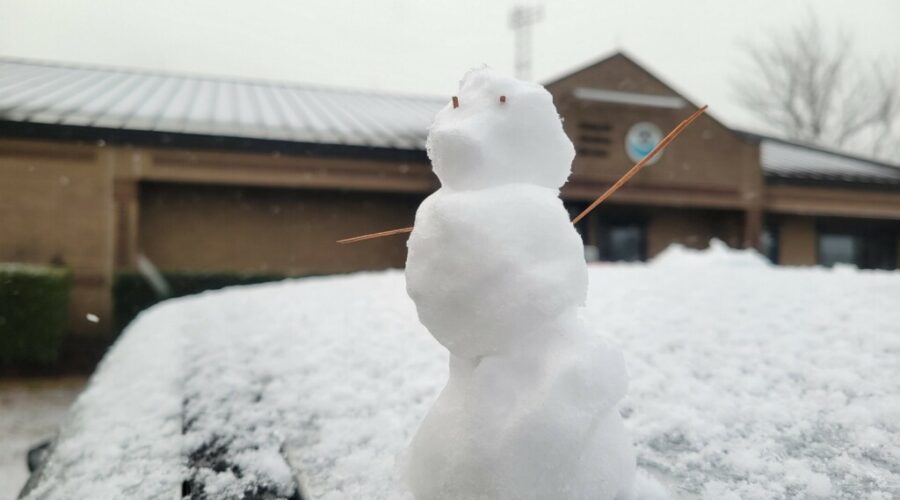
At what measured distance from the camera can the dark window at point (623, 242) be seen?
1135 cm

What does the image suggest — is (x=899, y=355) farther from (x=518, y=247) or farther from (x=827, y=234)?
(x=827, y=234)

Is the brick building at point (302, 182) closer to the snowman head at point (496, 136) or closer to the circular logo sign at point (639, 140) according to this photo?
the circular logo sign at point (639, 140)

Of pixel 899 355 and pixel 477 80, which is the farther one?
pixel 899 355

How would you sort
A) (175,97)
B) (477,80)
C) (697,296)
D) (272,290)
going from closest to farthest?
(477,80)
(697,296)
(272,290)
(175,97)

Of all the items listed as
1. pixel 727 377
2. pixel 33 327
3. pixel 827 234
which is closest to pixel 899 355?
pixel 727 377

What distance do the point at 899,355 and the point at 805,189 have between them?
11966mm

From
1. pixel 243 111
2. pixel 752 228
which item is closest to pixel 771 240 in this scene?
pixel 752 228

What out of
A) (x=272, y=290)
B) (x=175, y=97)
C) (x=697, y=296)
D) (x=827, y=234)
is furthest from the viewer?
(x=827, y=234)

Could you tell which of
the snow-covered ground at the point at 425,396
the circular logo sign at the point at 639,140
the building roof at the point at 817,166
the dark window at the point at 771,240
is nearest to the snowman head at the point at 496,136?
the snow-covered ground at the point at 425,396

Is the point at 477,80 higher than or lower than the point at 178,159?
higher

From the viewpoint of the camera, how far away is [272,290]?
116 inches

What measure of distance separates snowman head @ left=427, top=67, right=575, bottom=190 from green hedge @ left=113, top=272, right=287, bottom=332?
7.59 m

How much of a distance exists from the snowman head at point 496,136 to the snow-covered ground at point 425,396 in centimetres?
58

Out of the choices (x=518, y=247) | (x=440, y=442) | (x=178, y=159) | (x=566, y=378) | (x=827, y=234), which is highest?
(x=518, y=247)
